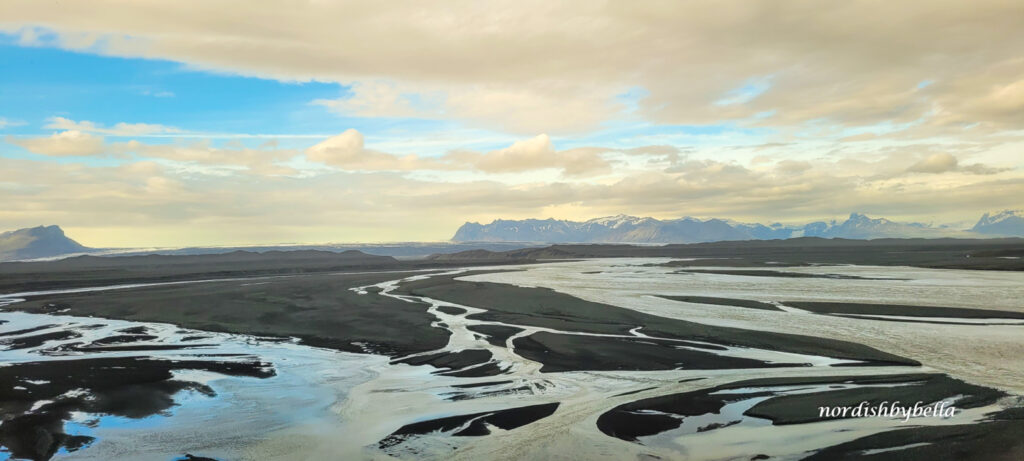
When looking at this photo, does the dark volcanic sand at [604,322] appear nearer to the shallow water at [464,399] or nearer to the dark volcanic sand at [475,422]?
the shallow water at [464,399]

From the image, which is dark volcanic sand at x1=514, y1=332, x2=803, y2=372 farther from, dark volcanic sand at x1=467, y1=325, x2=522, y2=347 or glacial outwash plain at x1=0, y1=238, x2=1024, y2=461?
dark volcanic sand at x1=467, y1=325, x2=522, y2=347

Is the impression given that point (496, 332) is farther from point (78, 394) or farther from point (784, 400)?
point (78, 394)

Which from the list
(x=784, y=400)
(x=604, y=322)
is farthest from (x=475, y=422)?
(x=604, y=322)

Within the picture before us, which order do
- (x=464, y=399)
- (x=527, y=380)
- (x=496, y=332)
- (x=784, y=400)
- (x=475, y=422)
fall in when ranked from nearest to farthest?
(x=475, y=422) < (x=784, y=400) < (x=464, y=399) < (x=527, y=380) < (x=496, y=332)

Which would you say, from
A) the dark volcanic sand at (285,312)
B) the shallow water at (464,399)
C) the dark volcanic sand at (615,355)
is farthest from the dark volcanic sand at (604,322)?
the dark volcanic sand at (285,312)

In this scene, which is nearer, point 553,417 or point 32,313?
point 553,417

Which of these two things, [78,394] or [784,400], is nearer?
[784,400]

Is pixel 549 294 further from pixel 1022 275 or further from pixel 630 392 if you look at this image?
pixel 1022 275

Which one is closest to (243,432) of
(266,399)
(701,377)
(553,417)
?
(266,399)
